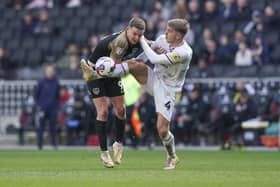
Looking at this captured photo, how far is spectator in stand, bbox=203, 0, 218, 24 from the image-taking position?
28.5 metres

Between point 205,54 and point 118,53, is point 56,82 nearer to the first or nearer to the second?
point 205,54

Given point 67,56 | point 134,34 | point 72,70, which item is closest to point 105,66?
point 134,34

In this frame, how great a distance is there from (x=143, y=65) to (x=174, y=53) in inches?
31.2

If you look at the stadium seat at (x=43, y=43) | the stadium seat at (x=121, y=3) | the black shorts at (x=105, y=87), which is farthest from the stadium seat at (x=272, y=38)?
the black shorts at (x=105, y=87)

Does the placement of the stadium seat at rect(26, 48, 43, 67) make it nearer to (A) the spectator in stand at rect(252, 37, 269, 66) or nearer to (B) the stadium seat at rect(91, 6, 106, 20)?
(B) the stadium seat at rect(91, 6, 106, 20)

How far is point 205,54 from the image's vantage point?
2755 centimetres

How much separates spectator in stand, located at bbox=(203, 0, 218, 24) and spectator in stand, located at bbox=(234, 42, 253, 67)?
6.23 feet

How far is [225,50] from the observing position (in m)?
27.3

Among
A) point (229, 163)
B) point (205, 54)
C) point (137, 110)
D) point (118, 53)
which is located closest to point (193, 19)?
point (205, 54)

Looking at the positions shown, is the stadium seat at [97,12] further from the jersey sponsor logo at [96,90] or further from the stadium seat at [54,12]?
the jersey sponsor logo at [96,90]

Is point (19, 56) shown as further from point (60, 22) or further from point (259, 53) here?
point (259, 53)

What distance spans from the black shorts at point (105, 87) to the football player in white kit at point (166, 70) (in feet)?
1.42

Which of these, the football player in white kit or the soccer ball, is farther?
the soccer ball

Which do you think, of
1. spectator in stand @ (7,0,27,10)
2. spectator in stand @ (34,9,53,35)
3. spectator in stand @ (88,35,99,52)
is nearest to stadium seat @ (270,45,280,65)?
spectator in stand @ (88,35,99,52)
